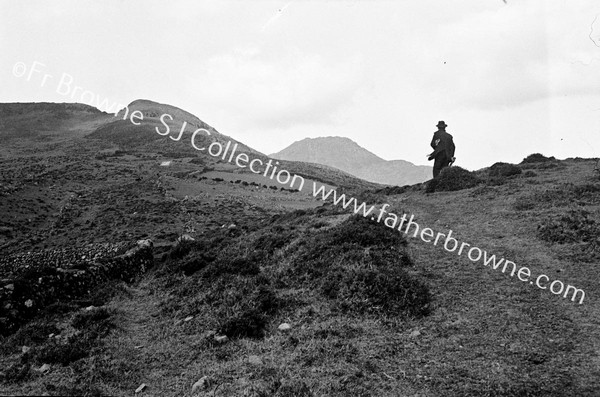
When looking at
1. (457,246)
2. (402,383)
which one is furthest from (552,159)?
(402,383)

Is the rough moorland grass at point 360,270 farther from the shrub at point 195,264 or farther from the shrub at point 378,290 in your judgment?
the shrub at point 195,264

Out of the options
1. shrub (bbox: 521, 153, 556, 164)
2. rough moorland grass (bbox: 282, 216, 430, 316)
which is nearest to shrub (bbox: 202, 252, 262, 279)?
rough moorland grass (bbox: 282, 216, 430, 316)

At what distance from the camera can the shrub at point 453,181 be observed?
63.9 feet

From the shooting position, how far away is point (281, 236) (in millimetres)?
14445

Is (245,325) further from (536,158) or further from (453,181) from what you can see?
(536,158)

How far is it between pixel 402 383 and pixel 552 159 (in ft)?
80.4

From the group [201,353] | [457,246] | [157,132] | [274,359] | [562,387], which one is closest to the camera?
[562,387]

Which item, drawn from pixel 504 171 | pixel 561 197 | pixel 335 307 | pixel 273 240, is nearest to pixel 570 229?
pixel 561 197

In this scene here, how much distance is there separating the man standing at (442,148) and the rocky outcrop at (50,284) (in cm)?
1605

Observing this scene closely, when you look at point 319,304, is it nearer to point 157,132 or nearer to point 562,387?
point 562,387

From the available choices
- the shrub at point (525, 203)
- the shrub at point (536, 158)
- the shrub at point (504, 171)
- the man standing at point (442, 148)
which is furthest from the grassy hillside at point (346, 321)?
the shrub at point (536, 158)

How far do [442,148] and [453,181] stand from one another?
2.35m

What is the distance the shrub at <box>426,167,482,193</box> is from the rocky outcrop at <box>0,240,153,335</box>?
14.2m

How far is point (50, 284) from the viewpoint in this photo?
34.9 ft
